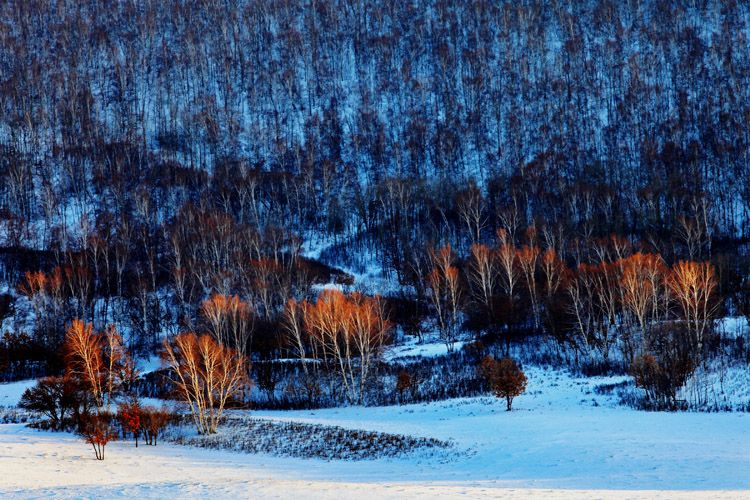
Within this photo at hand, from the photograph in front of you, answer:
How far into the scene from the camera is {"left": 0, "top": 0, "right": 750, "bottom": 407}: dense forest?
156 ft

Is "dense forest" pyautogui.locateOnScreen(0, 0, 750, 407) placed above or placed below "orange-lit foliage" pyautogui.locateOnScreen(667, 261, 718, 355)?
above

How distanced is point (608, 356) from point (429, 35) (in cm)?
13058

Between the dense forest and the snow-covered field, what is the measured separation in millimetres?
8015

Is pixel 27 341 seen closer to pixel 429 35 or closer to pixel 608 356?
pixel 608 356

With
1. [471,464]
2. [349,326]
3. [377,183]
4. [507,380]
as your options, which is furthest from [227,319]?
[377,183]

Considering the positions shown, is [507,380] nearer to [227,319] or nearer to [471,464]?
[471,464]

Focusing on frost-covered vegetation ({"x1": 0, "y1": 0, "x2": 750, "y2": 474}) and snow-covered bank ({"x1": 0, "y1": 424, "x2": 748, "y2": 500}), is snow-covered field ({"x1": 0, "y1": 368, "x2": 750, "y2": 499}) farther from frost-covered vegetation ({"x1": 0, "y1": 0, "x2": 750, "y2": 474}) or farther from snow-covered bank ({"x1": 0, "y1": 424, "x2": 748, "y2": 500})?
frost-covered vegetation ({"x1": 0, "y1": 0, "x2": 750, "y2": 474})

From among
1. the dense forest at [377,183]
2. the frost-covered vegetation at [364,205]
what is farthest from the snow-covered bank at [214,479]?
the dense forest at [377,183]

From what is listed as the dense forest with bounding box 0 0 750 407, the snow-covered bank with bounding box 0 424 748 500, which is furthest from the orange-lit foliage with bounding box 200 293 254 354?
the snow-covered bank with bounding box 0 424 748 500

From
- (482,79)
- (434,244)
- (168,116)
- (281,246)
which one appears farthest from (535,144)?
(168,116)

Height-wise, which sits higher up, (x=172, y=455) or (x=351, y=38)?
(x=351, y=38)

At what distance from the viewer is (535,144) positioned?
105375 millimetres

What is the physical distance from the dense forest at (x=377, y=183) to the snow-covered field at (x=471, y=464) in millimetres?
8015

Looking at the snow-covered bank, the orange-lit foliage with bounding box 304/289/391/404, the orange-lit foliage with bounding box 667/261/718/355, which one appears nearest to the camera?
the snow-covered bank
